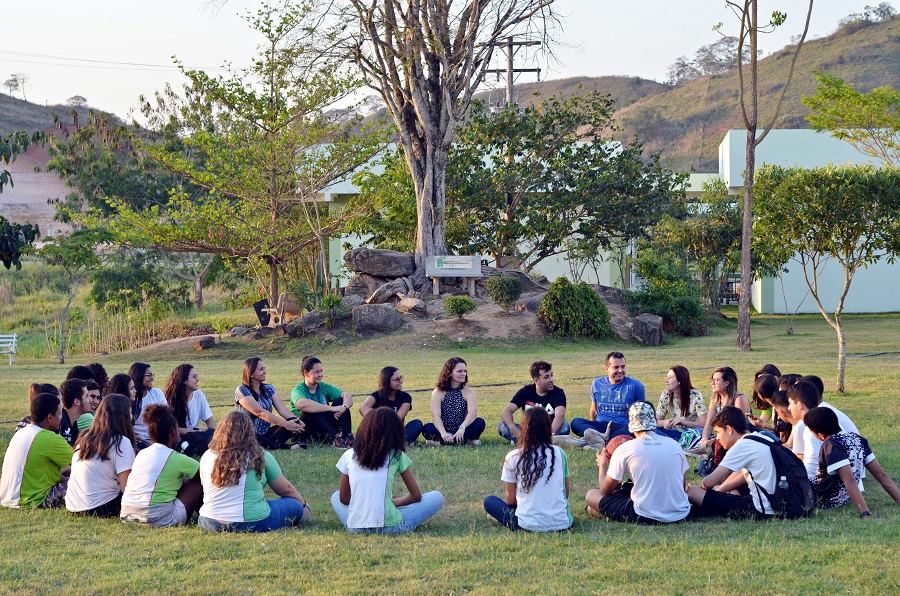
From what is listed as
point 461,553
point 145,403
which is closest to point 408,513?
point 461,553

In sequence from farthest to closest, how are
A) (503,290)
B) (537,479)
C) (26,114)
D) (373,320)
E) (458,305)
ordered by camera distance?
(26,114) → (503,290) → (373,320) → (458,305) → (537,479)

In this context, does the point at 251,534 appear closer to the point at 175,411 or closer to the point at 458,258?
the point at 175,411

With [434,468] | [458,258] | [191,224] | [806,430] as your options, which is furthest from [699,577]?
[191,224]

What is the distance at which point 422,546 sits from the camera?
5633mm

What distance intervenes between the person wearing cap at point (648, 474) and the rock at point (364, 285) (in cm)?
2044

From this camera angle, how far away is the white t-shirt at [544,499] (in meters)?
6.03

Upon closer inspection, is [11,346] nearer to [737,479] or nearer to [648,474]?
[648,474]

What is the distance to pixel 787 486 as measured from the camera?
623cm

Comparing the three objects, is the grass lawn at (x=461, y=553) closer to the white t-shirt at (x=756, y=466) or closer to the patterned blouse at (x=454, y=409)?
the white t-shirt at (x=756, y=466)

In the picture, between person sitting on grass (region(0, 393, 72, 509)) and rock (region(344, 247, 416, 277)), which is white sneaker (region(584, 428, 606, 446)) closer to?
person sitting on grass (region(0, 393, 72, 509))

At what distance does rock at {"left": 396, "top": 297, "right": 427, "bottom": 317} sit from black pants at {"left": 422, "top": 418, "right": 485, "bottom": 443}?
1481cm

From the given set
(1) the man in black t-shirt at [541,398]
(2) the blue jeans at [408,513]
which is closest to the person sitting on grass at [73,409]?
(2) the blue jeans at [408,513]

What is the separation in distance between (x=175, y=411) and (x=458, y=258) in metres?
17.3

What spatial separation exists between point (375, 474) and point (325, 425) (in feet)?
12.9
